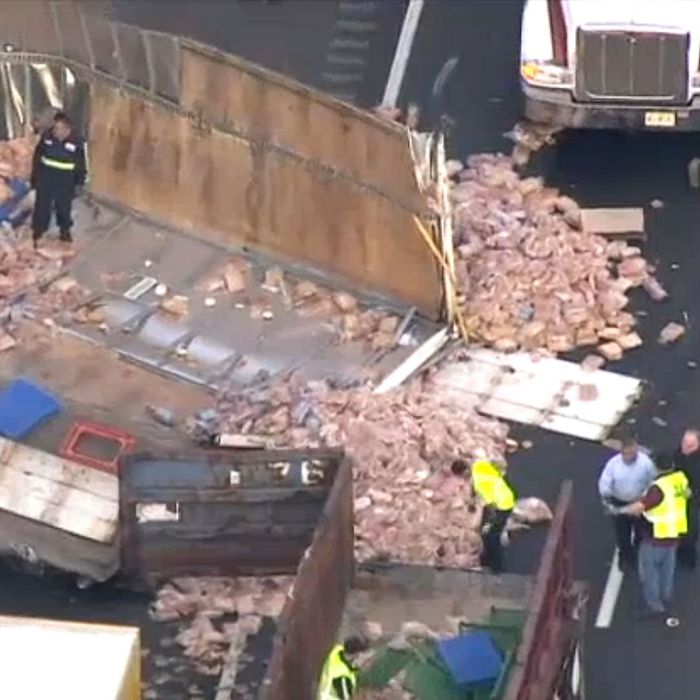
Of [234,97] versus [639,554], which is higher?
[234,97]

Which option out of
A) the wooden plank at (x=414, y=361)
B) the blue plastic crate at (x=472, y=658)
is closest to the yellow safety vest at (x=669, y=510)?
the blue plastic crate at (x=472, y=658)

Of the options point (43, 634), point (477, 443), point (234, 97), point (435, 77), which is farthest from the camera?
point (435, 77)

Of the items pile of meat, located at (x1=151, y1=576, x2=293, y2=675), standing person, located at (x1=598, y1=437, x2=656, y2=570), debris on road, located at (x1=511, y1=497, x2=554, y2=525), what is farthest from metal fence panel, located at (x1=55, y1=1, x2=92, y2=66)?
standing person, located at (x1=598, y1=437, x2=656, y2=570)

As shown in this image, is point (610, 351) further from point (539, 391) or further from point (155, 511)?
point (155, 511)

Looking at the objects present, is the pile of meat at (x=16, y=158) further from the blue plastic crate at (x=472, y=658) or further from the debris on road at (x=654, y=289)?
the blue plastic crate at (x=472, y=658)

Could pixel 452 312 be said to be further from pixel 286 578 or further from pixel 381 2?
pixel 381 2

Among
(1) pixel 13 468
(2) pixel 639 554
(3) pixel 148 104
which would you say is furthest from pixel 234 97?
(2) pixel 639 554

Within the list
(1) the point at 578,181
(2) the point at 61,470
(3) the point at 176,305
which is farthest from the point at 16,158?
(2) the point at 61,470

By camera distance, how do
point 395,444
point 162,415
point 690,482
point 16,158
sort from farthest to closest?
point 16,158 < point 162,415 < point 395,444 < point 690,482
